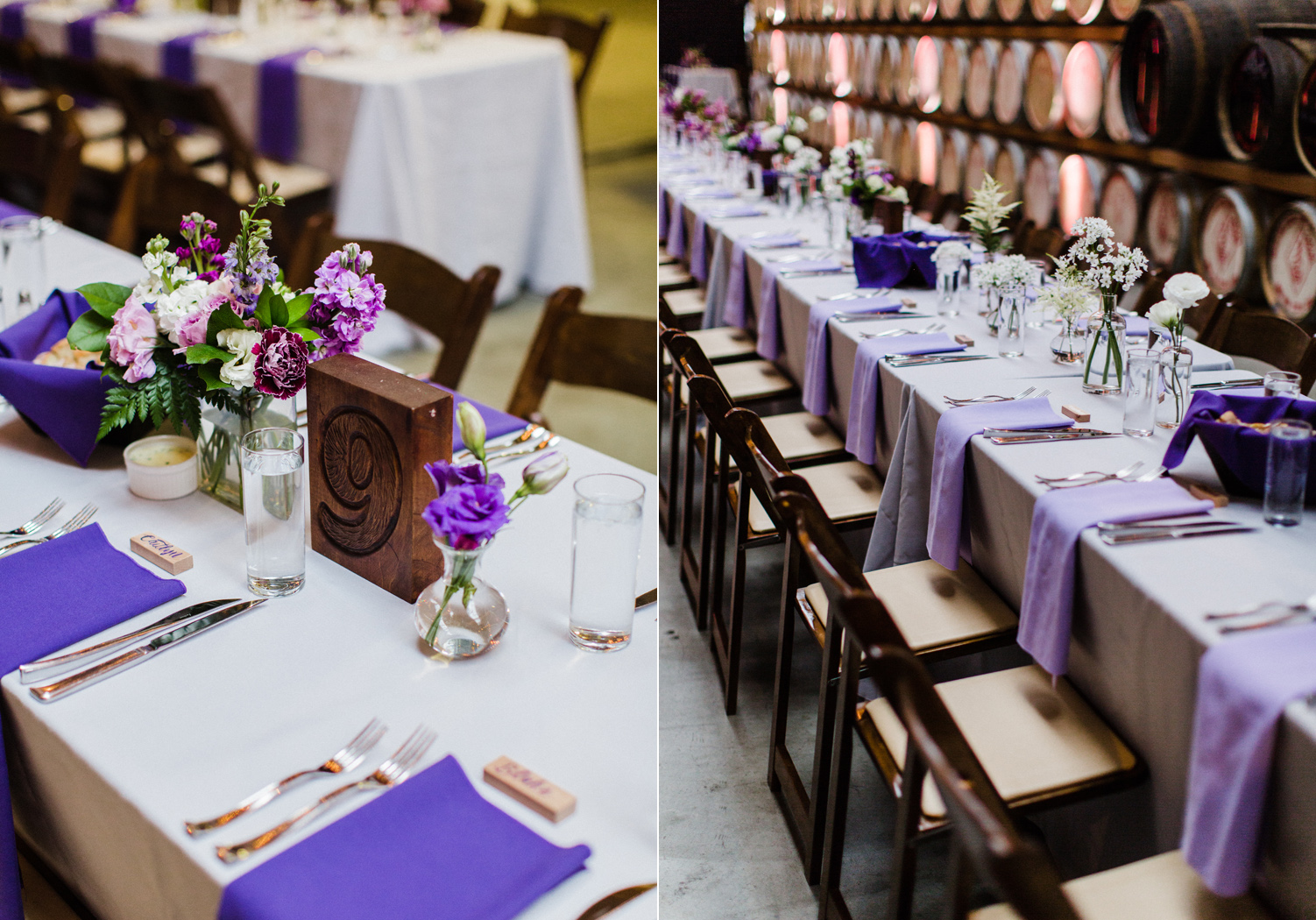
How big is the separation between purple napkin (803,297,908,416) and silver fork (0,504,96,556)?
5.71ft

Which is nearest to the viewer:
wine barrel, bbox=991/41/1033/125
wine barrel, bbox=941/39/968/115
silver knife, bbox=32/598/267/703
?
silver knife, bbox=32/598/267/703

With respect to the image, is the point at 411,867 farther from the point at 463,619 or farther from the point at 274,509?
the point at 274,509

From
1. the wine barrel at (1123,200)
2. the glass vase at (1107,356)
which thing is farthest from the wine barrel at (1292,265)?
the glass vase at (1107,356)

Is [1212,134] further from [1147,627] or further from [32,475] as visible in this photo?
[32,475]

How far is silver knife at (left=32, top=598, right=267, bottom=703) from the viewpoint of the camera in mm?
994

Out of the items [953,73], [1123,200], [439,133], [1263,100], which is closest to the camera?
[1263,100]

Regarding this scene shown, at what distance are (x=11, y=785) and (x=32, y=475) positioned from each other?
1.71 feet

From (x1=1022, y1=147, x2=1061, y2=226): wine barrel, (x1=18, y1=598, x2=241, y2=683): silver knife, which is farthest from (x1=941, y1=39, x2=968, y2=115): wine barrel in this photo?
(x1=18, y1=598, x2=241, y2=683): silver knife

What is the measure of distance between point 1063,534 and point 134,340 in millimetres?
1236

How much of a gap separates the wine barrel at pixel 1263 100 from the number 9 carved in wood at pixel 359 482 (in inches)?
127

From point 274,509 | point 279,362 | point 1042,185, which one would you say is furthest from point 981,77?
point 274,509

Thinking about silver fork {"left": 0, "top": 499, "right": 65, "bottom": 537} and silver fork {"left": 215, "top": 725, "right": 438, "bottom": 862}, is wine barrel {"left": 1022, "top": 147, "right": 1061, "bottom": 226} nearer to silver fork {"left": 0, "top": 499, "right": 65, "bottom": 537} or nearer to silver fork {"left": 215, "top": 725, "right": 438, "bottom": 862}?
silver fork {"left": 0, "top": 499, "right": 65, "bottom": 537}

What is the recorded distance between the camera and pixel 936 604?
1834 mm

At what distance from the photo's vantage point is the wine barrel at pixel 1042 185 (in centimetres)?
461
